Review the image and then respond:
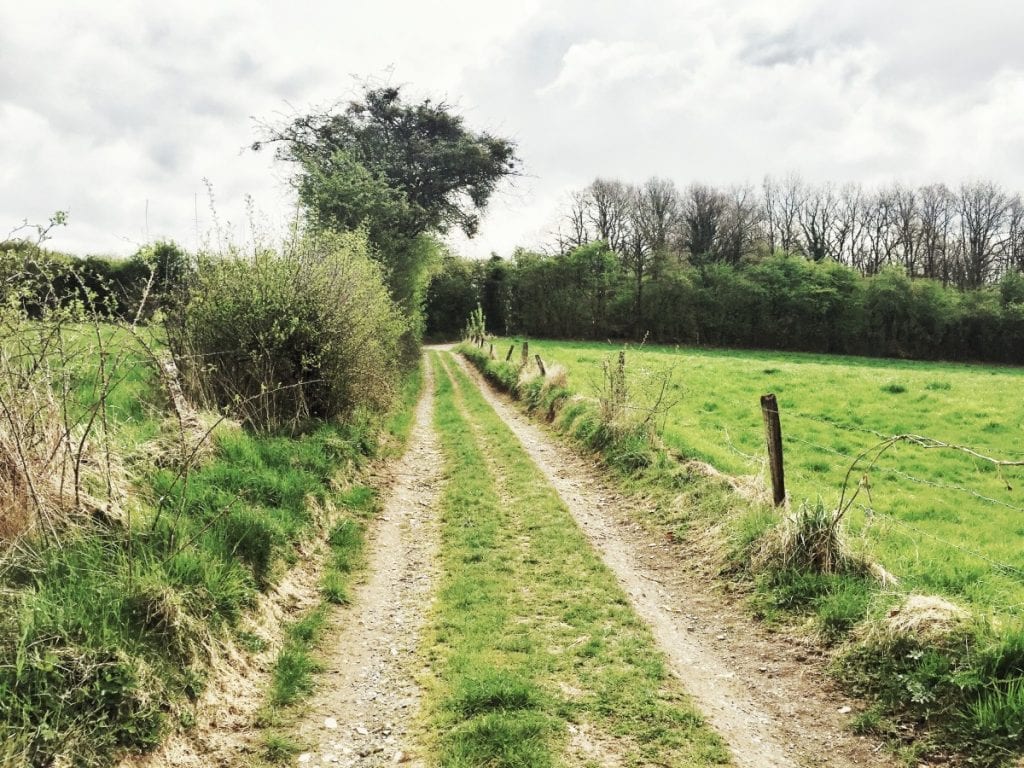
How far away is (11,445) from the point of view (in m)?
4.91

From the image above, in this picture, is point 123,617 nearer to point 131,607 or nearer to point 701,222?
point 131,607

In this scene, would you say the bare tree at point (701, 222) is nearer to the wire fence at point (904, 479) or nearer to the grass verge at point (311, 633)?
the wire fence at point (904, 479)

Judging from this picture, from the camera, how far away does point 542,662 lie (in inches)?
193

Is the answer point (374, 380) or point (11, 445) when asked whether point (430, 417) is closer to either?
point (374, 380)

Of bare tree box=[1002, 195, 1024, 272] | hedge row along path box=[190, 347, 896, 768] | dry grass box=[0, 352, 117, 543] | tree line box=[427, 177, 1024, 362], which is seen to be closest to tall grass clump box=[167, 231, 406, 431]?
hedge row along path box=[190, 347, 896, 768]

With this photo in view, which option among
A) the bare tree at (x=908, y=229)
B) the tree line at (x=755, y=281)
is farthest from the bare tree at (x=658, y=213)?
the bare tree at (x=908, y=229)

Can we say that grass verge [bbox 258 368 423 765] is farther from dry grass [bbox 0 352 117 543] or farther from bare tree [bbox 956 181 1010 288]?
bare tree [bbox 956 181 1010 288]

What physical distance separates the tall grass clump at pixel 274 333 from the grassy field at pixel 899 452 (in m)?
6.00

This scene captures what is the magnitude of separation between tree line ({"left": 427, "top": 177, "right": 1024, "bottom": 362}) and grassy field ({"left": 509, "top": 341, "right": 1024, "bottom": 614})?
3001 cm

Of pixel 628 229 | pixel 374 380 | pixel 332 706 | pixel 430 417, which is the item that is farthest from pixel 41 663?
pixel 628 229

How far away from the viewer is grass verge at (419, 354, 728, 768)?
12.9ft

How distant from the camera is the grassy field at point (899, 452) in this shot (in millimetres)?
6258

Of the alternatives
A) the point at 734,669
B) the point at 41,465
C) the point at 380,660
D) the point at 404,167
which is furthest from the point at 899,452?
the point at 404,167

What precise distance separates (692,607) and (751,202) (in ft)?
234
